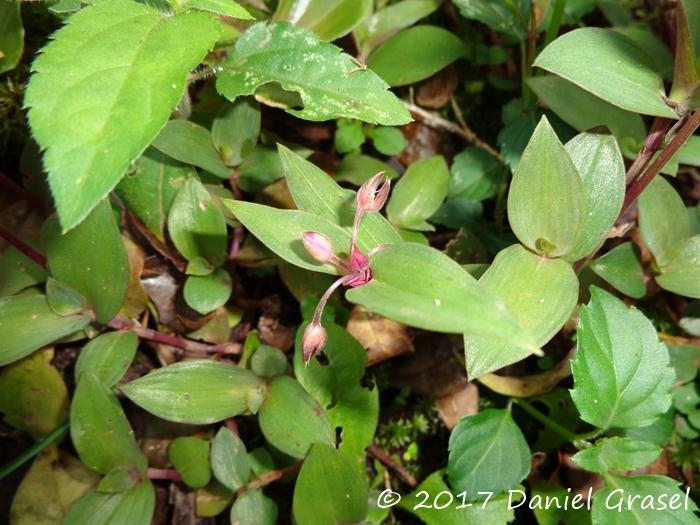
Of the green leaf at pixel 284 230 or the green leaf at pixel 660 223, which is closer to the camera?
the green leaf at pixel 284 230

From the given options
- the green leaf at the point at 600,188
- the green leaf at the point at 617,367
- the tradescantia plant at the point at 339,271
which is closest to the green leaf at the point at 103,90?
the tradescantia plant at the point at 339,271

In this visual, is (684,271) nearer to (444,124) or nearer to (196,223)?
(444,124)

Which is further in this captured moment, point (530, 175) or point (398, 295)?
point (530, 175)

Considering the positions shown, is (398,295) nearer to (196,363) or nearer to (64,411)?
(196,363)

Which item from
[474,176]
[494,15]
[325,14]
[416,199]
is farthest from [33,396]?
[494,15]

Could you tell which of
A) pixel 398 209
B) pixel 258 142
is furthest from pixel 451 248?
pixel 258 142

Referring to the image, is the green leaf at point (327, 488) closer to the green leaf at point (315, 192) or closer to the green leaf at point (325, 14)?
the green leaf at point (315, 192)

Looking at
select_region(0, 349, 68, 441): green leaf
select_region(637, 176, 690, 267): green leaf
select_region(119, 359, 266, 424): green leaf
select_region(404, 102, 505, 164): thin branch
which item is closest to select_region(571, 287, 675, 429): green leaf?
select_region(637, 176, 690, 267): green leaf
